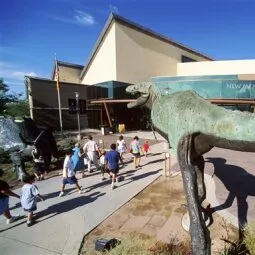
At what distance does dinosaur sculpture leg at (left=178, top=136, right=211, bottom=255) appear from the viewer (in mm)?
3312

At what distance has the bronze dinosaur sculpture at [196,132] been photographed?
8.83 feet

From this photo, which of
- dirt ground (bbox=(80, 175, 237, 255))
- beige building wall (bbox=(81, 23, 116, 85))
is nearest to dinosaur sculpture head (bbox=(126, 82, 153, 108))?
dirt ground (bbox=(80, 175, 237, 255))

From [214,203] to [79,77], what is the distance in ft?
106

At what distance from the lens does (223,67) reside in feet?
116

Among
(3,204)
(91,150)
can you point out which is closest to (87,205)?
(3,204)

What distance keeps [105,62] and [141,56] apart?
16.5 ft

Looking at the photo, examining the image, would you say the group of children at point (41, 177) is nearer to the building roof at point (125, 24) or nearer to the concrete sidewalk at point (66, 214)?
the concrete sidewalk at point (66, 214)

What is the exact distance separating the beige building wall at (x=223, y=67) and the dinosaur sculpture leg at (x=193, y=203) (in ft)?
111

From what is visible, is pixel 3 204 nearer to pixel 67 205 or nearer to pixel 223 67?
pixel 67 205

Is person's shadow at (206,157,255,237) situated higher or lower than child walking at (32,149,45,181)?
lower

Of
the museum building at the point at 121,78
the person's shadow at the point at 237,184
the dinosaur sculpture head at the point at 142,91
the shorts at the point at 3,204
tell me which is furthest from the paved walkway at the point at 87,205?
the museum building at the point at 121,78

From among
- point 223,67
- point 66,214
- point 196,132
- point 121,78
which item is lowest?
point 66,214

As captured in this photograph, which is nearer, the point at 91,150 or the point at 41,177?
the point at 41,177

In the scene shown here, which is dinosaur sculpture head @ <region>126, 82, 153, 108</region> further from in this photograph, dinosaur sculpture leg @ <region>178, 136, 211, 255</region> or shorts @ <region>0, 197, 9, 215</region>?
shorts @ <region>0, 197, 9, 215</region>
